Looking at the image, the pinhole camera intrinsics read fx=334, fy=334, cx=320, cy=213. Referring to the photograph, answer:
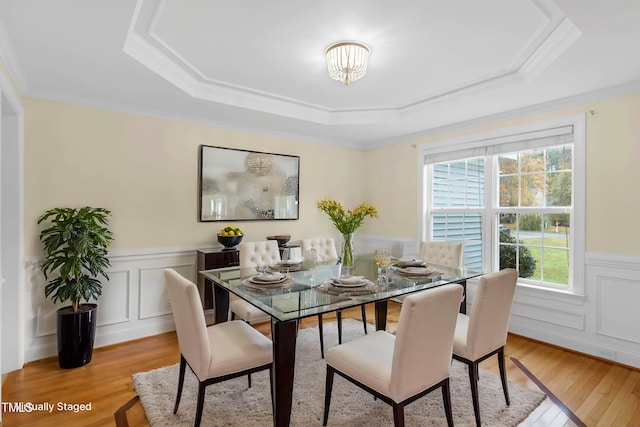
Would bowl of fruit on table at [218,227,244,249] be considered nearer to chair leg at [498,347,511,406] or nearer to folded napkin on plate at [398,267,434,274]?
folded napkin on plate at [398,267,434,274]

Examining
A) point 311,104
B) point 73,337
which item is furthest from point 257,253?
point 311,104

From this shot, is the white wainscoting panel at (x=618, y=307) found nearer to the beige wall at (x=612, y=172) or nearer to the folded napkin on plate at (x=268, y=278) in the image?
the beige wall at (x=612, y=172)

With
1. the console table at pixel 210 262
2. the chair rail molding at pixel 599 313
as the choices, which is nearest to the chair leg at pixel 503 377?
the chair rail molding at pixel 599 313

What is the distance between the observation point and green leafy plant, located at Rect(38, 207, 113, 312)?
2.79 meters

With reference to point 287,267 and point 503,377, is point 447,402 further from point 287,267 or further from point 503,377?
point 287,267

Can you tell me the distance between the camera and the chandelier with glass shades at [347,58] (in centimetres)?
239

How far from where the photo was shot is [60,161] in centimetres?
307

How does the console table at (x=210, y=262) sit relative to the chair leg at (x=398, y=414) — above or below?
above

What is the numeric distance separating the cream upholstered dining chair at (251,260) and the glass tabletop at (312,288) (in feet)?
1.09

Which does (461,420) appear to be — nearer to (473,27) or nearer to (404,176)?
(473,27)

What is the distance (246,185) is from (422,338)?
301cm

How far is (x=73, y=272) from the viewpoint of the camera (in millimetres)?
2855

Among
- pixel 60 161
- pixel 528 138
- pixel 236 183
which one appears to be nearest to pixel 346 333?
pixel 236 183

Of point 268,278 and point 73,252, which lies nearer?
point 268,278
